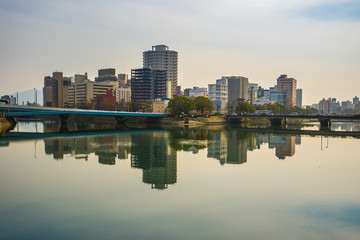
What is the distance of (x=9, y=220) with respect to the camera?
12281 millimetres

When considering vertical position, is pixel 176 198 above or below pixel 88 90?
below

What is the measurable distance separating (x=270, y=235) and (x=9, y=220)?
34.2 ft

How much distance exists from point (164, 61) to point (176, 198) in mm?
165669

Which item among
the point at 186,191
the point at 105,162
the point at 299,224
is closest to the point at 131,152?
the point at 105,162

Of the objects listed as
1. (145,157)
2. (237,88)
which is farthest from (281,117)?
(237,88)

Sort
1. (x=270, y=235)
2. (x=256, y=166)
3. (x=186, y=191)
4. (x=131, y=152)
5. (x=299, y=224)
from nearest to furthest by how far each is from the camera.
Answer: (x=270, y=235) → (x=299, y=224) → (x=186, y=191) → (x=256, y=166) → (x=131, y=152)

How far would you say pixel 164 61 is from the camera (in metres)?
176

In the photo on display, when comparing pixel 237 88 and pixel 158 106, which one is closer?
pixel 158 106

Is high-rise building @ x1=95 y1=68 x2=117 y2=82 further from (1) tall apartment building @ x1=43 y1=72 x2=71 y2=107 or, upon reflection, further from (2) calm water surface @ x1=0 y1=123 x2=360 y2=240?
(2) calm water surface @ x1=0 y1=123 x2=360 y2=240

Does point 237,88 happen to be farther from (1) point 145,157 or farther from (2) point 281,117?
(1) point 145,157

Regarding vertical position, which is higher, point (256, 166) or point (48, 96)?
point (48, 96)

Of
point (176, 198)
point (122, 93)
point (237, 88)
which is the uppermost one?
point (237, 88)

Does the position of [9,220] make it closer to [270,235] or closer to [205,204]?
[205,204]

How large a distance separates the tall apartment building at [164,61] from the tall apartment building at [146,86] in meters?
27.5
